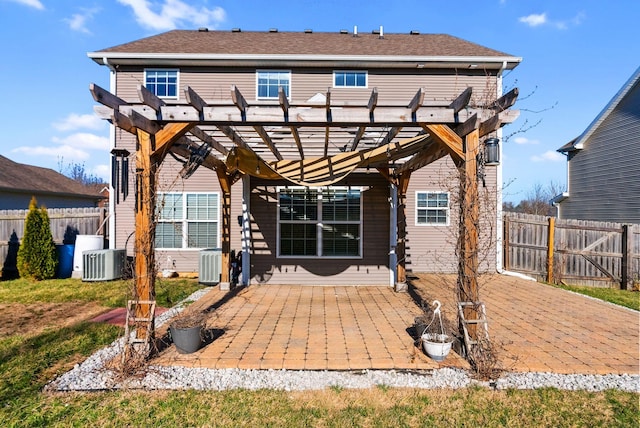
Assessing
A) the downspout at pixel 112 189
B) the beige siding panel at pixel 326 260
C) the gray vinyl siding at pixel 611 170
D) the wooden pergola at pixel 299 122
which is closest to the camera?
the wooden pergola at pixel 299 122

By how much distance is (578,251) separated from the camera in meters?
8.92

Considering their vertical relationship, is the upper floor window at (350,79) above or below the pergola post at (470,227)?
above

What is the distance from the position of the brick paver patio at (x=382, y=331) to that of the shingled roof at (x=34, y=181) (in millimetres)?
11429

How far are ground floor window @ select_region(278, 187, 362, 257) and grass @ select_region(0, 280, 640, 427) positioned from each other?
198 inches

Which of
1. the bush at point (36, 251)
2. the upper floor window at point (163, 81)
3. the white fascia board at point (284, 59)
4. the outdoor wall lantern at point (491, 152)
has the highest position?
the white fascia board at point (284, 59)

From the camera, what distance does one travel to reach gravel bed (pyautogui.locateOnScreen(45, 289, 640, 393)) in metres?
3.36

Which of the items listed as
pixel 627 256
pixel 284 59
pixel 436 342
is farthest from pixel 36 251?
pixel 627 256

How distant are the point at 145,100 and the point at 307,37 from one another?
954 cm

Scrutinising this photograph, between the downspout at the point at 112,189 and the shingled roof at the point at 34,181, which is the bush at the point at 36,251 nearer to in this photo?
the downspout at the point at 112,189

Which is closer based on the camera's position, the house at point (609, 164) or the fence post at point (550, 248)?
the fence post at point (550, 248)

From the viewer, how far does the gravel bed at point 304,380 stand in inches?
132

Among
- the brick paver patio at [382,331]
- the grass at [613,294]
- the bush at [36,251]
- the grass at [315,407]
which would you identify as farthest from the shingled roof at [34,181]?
the grass at [613,294]

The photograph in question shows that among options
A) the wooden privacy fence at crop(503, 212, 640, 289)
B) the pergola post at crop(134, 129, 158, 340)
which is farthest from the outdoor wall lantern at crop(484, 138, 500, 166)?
the wooden privacy fence at crop(503, 212, 640, 289)

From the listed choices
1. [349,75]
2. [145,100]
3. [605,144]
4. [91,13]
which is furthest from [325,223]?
[605,144]
